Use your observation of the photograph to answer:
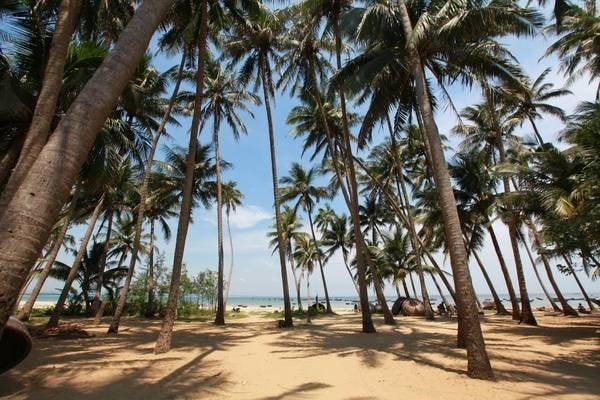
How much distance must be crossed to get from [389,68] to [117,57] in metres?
10.2

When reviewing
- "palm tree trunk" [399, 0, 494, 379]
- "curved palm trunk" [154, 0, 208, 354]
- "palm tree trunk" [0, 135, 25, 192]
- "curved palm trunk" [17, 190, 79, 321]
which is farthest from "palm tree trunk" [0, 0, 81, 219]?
"curved palm trunk" [17, 190, 79, 321]

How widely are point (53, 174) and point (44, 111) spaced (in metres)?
3.67

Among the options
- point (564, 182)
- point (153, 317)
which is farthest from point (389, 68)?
point (153, 317)

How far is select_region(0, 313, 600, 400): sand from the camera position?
6.25 meters

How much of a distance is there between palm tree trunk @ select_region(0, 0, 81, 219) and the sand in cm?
343

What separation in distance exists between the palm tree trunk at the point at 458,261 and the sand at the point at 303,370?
44 centimetres

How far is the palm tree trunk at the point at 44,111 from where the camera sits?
19.7ft

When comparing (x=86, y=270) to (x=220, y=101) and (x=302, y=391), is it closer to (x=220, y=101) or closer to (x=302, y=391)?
(x=220, y=101)

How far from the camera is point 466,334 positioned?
24.5ft

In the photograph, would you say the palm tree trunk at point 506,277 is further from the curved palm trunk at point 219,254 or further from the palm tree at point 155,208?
the palm tree at point 155,208

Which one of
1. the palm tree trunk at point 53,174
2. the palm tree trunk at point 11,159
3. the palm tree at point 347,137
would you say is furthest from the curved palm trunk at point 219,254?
the palm tree trunk at point 53,174

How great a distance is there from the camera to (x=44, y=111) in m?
6.24

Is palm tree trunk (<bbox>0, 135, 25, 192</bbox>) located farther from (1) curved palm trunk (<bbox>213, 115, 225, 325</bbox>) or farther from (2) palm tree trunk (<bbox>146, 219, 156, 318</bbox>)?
(2) palm tree trunk (<bbox>146, 219, 156, 318</bbox>)

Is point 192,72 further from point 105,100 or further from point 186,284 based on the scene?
point 186,284
